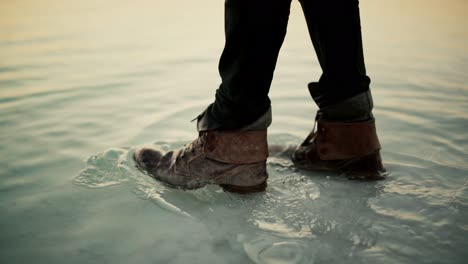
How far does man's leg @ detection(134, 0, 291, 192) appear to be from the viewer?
3.82 ft

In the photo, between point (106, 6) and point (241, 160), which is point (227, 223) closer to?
point (241, 160)

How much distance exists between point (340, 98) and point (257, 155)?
324mm

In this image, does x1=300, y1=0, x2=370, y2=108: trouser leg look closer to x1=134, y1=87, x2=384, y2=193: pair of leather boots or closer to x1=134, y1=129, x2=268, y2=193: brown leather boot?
x1=134, y1=87, x2=384, y2=193: pair of leather boots

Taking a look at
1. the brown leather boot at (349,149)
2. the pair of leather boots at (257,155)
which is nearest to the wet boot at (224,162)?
the pair of leather boots at (257,155)

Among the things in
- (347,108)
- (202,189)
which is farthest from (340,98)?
(202,189)

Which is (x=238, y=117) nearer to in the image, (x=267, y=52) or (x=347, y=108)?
(x=267, y=52)

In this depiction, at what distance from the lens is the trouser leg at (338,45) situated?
1.25m

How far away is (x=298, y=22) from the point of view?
14.3ft

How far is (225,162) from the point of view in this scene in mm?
1363

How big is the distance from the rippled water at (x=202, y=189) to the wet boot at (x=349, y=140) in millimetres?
50

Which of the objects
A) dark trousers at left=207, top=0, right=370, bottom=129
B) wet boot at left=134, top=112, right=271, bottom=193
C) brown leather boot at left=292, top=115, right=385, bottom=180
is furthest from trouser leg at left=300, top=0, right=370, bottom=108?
wet boot at left=134, top=112, right=271, bottom=193

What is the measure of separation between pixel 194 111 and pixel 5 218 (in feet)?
3.42

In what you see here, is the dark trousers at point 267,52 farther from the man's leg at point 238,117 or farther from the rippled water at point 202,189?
the rippled water at point 202,189

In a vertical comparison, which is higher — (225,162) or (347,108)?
(347,108)
